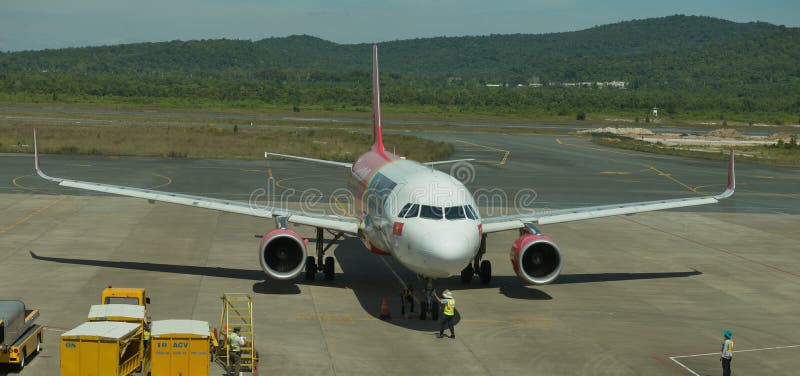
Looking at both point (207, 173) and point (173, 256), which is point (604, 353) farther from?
point (207, 173)

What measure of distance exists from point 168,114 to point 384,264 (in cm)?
10594

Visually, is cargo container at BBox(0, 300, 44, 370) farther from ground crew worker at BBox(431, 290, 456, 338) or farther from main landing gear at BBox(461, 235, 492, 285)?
main landing gear at BBox(461, 235, 492, 285)

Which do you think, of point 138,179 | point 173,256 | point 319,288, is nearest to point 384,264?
point 319,288

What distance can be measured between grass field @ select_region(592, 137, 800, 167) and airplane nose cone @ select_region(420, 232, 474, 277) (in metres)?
67.8

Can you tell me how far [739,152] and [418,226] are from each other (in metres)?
78.1

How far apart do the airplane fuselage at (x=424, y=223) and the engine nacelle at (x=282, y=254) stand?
2.53 meters

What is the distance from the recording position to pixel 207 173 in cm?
6266

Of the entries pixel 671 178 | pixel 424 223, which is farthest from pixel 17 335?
pixel 671 178

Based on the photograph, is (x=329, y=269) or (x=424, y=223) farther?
(x=329, y=269)

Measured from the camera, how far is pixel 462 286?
3097cm

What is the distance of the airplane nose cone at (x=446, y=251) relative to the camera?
24.2 meters

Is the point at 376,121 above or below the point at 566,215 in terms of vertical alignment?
above

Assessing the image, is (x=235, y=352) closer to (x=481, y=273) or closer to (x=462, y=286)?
(x=462, y=286)

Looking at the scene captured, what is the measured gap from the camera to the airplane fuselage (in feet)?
80.2
